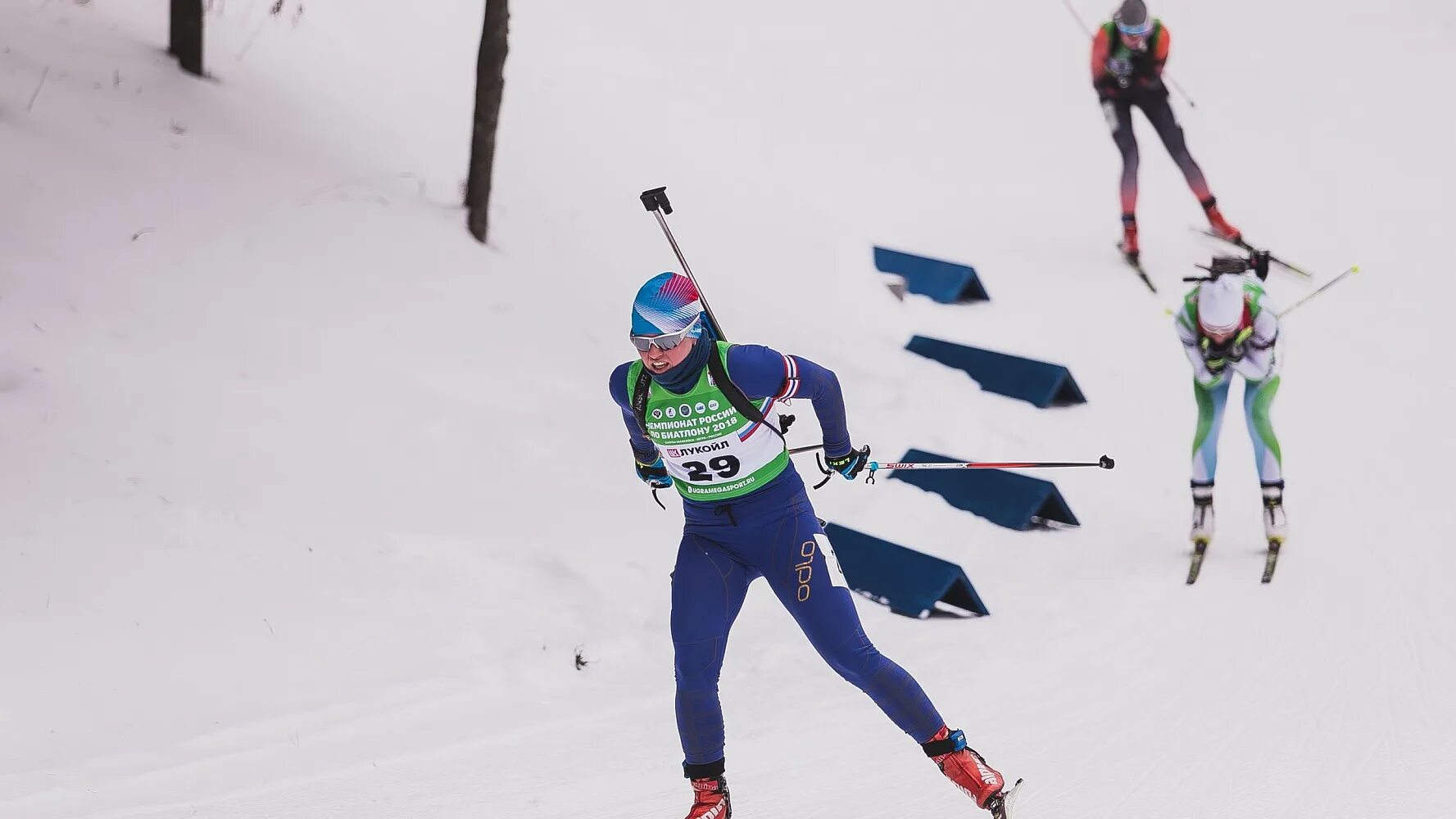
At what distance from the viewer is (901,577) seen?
7137 mm

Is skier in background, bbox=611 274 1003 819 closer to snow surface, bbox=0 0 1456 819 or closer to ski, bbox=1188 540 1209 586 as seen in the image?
snow surface, bbox=0 0 1456 819

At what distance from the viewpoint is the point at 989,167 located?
581 inches

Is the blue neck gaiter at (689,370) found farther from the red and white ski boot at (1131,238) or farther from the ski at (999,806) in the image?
the red and white ski boot at (1131,238)

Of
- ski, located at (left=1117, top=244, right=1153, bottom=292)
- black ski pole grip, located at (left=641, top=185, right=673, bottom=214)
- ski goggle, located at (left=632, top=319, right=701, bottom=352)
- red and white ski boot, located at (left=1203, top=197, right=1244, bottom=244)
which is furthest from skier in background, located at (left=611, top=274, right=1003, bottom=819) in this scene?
red and white ski boot, located at (left=1203, top=197, right=1244, bottom=244)

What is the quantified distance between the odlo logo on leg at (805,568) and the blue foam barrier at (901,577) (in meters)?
2.39

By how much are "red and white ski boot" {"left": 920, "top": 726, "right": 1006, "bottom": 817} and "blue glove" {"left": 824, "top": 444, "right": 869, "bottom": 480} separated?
33.1 inches

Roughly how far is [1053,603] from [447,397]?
3.51 m

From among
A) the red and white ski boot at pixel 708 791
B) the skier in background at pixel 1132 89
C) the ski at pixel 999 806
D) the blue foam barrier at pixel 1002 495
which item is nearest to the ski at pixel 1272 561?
the blue foam barrier at pixel 1002 495

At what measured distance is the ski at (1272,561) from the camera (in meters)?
7.23

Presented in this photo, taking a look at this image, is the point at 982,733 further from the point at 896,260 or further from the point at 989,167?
the point at 989,167

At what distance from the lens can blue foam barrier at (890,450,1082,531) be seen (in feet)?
26.4

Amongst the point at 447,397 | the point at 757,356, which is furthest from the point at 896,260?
the point at 757,356

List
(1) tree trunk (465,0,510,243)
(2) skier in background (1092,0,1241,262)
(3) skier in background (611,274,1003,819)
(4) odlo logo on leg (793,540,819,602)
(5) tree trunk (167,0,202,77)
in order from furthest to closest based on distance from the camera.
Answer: (2) skier in background (1092,0,1241,262) → (5) tree trunk (167,0,202,77) → (1) tree trunk (465,0,510,243) → (4) odlo logo on leg (793,540,819,602) → (3) skier in background (611,274,1003,819)

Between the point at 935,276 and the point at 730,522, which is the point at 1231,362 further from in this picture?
the point at 935,276
